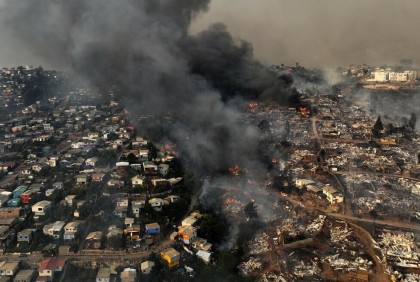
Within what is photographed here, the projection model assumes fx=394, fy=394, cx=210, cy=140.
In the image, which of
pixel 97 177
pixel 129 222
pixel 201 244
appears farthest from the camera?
A: pixel 97 177

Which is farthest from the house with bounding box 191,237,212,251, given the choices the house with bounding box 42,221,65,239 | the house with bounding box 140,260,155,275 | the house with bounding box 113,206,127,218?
the house with bounding box 42,221,65,239

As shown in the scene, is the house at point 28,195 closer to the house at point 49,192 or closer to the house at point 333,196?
the house at point 49,192

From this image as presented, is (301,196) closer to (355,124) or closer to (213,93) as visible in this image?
(213,93)

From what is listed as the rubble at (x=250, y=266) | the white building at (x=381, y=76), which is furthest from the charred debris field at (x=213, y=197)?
the white building at (x=381, y=76)

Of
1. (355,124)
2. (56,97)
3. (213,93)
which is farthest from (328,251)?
(56,97)

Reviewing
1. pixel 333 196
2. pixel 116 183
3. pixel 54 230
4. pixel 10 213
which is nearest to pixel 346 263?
pixel 333 196

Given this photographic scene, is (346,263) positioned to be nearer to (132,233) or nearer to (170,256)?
(170,256)
